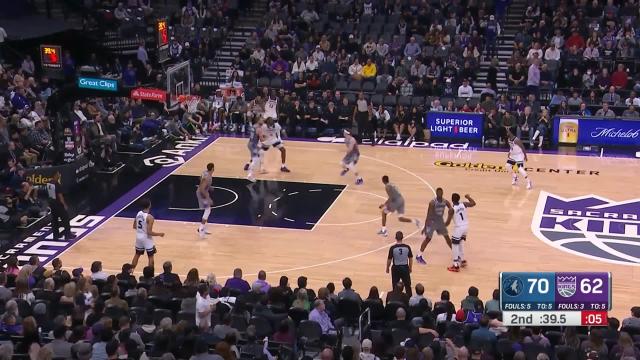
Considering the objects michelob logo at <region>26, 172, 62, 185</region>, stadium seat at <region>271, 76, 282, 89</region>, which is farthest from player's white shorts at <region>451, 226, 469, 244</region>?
stadium seat at <region>271, 76, 282, 89</region>

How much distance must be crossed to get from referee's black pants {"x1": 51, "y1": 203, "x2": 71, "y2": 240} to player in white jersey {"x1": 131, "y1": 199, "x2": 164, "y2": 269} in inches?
108

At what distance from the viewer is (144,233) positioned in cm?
2288

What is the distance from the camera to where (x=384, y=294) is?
72.5ft

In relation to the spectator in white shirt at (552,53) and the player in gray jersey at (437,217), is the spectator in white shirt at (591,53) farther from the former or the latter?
the player in gray jersey at (437,217)

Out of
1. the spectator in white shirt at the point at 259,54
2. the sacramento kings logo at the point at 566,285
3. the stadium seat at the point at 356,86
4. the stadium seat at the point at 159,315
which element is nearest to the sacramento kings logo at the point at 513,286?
the sacramento kings logo at the point at 566,285

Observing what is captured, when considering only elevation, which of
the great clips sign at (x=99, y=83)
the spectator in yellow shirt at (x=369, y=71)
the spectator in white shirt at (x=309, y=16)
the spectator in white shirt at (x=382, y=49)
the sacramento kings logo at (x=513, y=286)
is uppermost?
the spectator in white shirt at (x=309, y=16)

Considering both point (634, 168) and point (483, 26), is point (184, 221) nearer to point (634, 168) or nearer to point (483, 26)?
point (634, 168)

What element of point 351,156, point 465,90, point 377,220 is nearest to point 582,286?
point 377,220

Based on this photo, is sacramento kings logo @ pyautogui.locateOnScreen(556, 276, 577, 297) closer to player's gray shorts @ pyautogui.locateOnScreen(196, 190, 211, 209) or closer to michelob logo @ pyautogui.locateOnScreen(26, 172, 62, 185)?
player's gray shorts @ pyautogui.locateOnScreen(196, 190, 211, 209)

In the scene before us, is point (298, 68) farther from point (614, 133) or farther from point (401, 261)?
point (401, 261)

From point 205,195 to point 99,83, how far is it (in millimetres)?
4935
